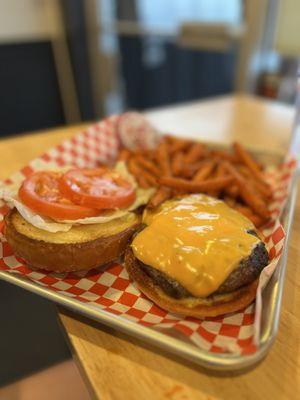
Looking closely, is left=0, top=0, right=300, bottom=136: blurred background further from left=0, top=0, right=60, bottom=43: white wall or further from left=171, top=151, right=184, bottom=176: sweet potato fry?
left=171, top=151, right=184, bottom=176: sweet potato fry

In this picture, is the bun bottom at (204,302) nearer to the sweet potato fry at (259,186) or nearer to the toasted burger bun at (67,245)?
the toasted burger bun at (67,245)

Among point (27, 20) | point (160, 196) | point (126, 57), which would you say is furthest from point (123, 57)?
point (160, 196)

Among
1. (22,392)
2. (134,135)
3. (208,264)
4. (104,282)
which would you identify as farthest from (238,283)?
(134,135)

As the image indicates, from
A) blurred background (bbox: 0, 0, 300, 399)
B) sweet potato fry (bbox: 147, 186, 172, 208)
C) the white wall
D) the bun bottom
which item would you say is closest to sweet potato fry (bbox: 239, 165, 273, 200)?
sweet potato fry (bbox: 147, 186, 172, 208)

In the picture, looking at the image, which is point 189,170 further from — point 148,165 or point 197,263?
point 197,263

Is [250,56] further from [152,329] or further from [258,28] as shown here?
[152,329]

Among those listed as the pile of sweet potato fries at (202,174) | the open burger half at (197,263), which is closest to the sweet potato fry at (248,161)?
the pile of sweet potato fries at (202,174)
